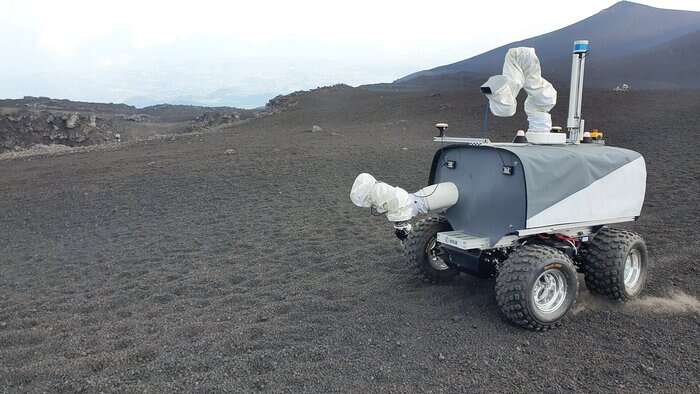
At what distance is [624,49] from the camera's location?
4769cm

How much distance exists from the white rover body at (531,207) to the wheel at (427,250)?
0.01 m

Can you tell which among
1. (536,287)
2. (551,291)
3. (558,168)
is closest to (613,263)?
(551,291)

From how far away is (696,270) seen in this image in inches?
222

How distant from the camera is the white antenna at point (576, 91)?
4.99 metres

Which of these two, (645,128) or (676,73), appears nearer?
(645,128)

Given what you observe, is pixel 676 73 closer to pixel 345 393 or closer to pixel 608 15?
pixel 608 15

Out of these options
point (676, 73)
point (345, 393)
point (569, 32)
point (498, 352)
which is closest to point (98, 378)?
point (345, 393)

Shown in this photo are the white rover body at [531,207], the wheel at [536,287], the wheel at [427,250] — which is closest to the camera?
the wheel at [536,287]

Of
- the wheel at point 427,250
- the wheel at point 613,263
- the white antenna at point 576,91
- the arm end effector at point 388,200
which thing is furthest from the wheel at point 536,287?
the white antenna at point 576,91

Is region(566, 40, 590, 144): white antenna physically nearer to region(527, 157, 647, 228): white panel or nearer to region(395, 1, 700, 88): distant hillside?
region(527, 157, 647, 228): white panel

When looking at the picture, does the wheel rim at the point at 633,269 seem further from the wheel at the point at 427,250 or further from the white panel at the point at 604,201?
the wheel at the point at 427,250

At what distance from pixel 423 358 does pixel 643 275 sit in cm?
262

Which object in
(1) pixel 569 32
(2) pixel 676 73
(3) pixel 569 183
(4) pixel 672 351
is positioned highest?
(1) pixel 569 32

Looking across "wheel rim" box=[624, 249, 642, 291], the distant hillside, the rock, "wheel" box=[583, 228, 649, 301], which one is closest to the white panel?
"wheel" box=[583, 228, 649, 301]
